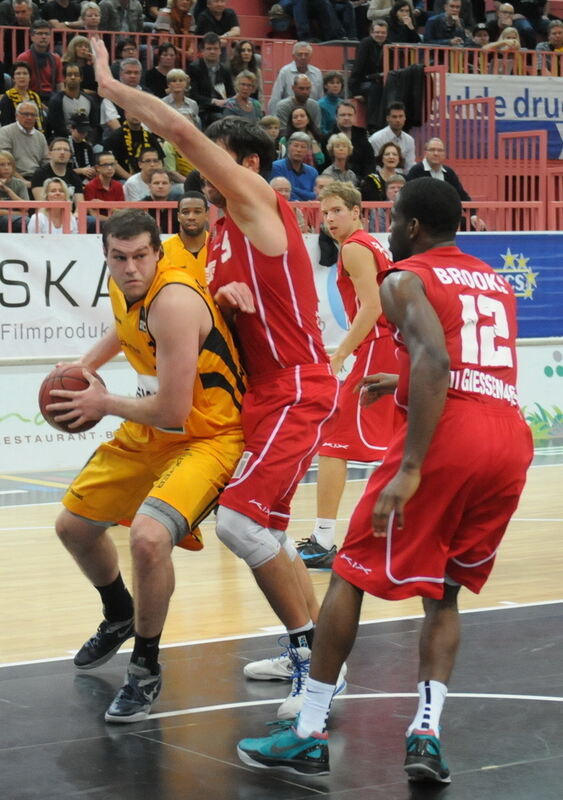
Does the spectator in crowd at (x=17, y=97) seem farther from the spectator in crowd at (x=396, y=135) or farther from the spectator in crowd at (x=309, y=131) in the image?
the spectator in crowd at (x=396, y=135)

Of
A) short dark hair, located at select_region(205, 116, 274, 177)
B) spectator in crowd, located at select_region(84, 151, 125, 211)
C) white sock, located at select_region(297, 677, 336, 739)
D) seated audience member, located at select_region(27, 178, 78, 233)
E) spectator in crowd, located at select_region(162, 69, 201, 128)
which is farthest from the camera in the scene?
spectator in crowd, located at select_region(162, 69, 201, 128)

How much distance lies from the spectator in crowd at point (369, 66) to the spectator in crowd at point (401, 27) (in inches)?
19.0

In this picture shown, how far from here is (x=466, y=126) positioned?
1697 cm

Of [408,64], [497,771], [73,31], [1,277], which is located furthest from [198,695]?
[408,64]

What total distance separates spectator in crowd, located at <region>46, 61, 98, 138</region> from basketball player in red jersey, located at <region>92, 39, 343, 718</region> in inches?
386

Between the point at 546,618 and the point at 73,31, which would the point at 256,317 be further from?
the point at 73,31

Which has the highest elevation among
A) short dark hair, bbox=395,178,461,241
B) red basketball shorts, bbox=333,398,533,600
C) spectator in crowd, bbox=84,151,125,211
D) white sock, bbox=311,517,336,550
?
short dark hair, bbox=395,178,461,241

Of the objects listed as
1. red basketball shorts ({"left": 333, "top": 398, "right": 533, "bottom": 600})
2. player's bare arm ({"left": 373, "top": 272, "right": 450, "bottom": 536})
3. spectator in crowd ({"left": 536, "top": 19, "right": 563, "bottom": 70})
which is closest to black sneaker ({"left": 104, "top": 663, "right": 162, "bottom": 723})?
red basketball shorts ({"left": 333, "top": 398, "right": 533, "bottom": 600})

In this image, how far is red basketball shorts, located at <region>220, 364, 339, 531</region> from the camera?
4480 mm

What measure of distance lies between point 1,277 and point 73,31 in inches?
216

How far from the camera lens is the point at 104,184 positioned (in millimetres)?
13078

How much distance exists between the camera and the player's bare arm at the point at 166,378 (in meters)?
4.49

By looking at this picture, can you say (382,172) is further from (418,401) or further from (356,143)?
(418,401)

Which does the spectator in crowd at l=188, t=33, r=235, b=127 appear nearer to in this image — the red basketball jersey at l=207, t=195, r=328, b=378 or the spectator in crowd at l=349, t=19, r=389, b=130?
the spectator in crowd at l=349, t=19, r=389, b=130
